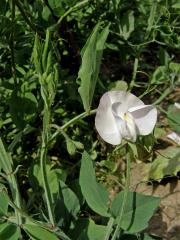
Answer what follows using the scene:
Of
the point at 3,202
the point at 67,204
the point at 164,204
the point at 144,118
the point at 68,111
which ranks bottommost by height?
the point at 164,204

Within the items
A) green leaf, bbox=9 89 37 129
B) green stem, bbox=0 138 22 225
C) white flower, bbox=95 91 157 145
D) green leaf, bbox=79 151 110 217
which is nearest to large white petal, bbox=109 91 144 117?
white flower, bbox=95 91 157 145

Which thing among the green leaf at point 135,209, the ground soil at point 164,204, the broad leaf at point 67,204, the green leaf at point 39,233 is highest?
the green leaf at point 39,233

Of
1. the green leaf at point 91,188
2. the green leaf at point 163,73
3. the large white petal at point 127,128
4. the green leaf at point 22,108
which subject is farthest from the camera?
the green leaf at point 163,73

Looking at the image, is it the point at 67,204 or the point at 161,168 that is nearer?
the point at 67,204

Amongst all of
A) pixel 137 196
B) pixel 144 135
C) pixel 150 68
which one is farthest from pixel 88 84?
pixel 150 68

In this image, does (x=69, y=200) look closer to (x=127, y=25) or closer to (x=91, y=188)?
(x=91, y=188)

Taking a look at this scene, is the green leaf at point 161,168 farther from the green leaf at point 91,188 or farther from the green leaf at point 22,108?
the green leaf at point 91,188

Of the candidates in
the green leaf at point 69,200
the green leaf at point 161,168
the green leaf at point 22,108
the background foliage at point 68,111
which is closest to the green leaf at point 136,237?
the background foliage at point 68,111

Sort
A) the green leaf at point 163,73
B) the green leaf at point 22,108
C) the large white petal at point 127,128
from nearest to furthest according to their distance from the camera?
the large white petal at point 127,128
the green leaf at point 22,108
the green leaf at point 163,73

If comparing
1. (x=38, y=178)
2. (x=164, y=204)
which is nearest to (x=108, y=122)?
(x=38, y=178)
